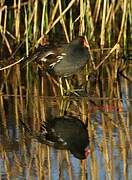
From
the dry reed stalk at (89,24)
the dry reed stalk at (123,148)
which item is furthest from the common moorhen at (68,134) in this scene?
the dry reed stalk at (89,24)

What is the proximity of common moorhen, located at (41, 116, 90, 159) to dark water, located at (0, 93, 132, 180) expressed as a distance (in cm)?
6

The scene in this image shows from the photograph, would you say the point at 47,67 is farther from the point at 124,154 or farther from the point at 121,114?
the point at 124,154

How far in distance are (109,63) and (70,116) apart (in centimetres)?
238

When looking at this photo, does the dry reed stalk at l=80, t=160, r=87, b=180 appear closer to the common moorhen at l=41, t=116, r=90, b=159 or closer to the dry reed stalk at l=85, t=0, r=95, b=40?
the common moorhen at l=41, t=116, r=90, b=159

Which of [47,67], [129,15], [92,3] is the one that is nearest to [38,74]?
[47,67]

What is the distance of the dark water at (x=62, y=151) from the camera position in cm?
538

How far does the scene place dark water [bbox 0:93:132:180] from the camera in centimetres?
538

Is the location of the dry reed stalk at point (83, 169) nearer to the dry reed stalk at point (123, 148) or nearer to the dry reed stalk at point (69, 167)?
the dry reed stalk at point (69, 167)

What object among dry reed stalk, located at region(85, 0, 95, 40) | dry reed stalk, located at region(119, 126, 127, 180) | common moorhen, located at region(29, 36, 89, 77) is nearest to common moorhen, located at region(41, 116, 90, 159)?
dry reed stalk, located at region(119, 126, 127, 180)

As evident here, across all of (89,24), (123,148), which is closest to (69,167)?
(123,148)

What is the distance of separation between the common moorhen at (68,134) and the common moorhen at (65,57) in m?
1.07

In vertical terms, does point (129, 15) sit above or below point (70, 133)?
above

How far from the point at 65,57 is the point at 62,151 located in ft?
7.09

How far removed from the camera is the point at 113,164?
5.50 m
